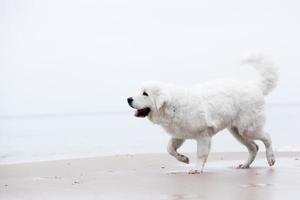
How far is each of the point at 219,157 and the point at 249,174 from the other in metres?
2.90

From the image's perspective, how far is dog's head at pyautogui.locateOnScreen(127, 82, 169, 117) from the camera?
812 centimetres

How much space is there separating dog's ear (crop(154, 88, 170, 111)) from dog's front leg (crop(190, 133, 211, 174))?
70 cm

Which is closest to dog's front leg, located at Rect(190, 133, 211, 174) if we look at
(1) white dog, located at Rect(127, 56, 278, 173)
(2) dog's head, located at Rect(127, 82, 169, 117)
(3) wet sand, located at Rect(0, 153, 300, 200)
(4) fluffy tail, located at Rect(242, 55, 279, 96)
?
(1) white dog, located at Rect(127, 56, 278, 173)

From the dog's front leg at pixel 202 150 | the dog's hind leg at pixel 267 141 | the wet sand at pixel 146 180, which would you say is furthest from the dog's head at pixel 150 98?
the dog's hind leg at pixel 267 141

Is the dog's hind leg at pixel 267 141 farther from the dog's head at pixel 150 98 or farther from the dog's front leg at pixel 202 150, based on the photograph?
the dog's head at pixel 150 98

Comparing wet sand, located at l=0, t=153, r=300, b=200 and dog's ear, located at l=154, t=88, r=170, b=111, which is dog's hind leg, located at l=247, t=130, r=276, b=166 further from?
dog's ear, located at l=154, t=88, r=170, b=111

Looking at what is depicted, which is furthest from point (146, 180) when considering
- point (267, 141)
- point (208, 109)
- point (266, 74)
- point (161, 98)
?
point (266, 74)

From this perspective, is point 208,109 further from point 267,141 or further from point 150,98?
point 267,141

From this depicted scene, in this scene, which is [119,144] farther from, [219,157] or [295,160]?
[295,160]

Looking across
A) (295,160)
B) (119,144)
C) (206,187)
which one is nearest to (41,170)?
(206,187)

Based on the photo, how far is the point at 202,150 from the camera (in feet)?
27.2

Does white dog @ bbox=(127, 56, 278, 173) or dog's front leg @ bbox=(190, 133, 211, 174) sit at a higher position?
white dog @ bbox=(127, 56, 278, 173)

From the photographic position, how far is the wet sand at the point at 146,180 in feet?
20.1

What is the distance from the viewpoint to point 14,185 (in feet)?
23.4
